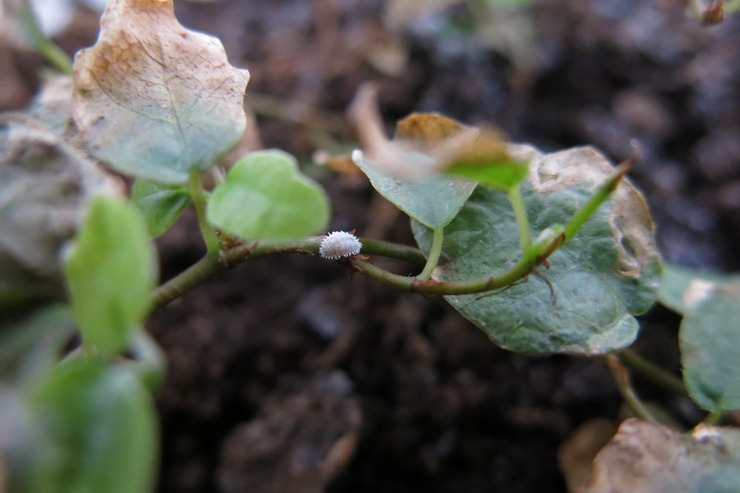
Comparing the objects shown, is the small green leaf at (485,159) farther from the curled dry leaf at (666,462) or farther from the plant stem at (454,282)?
the curled dry leaf at (666,462)

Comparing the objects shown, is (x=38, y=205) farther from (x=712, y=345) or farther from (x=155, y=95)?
(x=712, y=345)

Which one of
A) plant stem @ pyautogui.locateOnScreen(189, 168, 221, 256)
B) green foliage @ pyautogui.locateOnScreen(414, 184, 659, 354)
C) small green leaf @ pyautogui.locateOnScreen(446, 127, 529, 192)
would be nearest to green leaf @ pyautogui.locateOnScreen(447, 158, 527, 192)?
small green leaf @ pyautogui.locateOnScreen(446, 127, 529, 192)

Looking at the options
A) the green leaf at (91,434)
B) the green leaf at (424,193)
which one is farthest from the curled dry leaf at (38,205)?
the green leaf at (424,193)

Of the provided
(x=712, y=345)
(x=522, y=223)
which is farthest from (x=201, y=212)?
(x=712, y=345)

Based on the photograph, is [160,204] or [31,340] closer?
[31,340]

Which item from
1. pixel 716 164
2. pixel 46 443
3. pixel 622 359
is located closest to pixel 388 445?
pixel 622 359

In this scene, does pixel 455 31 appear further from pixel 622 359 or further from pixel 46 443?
pixel 46 443

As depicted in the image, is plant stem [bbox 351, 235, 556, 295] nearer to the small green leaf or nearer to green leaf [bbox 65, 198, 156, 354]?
the small green leaf
